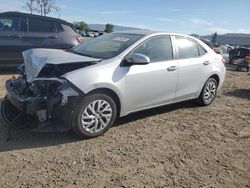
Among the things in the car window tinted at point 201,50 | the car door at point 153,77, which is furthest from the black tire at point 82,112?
the car window tinted at point 201,50

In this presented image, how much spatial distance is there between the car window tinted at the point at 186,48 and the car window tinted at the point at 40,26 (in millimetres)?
4914

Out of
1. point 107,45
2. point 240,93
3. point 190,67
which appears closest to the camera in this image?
point 107,45

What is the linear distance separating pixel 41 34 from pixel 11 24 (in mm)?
889

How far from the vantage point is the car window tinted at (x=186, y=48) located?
19.0 ft

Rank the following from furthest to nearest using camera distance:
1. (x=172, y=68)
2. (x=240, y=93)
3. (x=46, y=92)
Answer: (x=240, y=93) → (x=172, y=68) → (x=46, y=92)

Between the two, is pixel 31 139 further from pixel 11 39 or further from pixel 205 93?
pixel 11 39

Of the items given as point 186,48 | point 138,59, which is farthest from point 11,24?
point 138,59

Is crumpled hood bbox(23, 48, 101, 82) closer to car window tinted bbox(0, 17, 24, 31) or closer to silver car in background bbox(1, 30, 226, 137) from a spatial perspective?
silver car in background bbox(1, 30, 226, 137)

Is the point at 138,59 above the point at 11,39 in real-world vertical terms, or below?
above

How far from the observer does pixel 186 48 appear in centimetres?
598

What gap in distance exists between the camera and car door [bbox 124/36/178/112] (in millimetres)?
4902

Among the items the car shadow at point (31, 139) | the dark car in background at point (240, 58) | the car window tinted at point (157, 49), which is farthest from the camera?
the dark car in background at point (240, 58)

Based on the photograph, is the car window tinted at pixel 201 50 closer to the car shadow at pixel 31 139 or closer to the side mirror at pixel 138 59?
the side mirror at pixel 138 59

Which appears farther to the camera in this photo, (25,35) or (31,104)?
(25,35)
